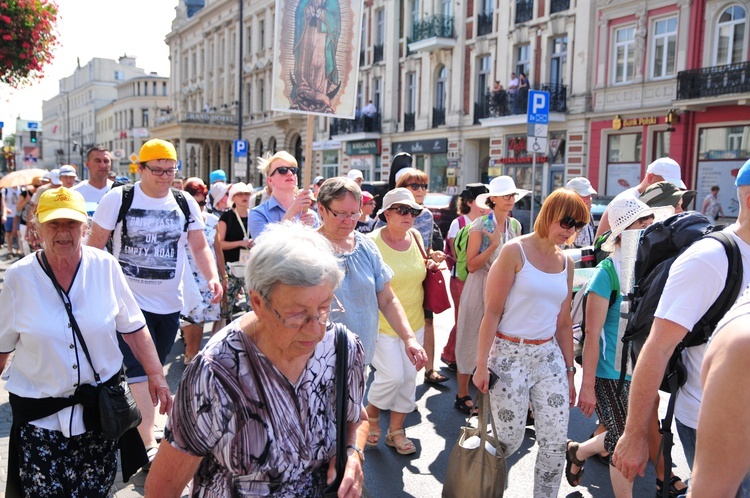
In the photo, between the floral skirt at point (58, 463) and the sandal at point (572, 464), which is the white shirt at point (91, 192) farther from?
the sandal at point (572, 464)

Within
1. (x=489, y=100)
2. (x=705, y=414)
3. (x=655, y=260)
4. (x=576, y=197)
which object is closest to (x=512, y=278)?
(x=576, y=197)

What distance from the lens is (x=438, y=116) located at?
31578mm

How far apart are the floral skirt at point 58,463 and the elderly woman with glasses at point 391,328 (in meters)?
2.10

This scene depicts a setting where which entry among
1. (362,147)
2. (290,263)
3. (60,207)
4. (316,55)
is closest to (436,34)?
(362,147)

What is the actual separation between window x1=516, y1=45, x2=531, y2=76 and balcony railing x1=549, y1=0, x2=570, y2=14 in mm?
1701

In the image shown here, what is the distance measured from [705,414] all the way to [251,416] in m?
1.23

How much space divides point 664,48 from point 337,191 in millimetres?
21283

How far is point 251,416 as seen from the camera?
6.50 feet

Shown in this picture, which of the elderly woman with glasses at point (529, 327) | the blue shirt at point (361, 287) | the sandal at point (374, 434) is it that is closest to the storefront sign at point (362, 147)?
the sandal at point (374, 434)

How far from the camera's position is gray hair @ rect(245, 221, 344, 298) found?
197cm

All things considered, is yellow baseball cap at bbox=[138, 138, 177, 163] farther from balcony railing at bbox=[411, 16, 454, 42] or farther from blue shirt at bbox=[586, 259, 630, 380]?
balcony railing at bbox=[411, 16, 454, 42]

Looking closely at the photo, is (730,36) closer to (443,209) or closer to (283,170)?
(443,209)

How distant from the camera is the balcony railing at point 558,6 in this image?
81.8ft

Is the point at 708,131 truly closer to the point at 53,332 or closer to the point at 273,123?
the point at 53,332
